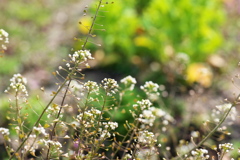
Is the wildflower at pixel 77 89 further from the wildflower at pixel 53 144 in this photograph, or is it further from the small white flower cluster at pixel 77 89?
the wildflower at pixel 53 144

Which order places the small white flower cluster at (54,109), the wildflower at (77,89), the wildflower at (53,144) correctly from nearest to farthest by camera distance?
the wildflower at (53,144)
the small white flower cluster at (54,109)
the wildflower at (77,89)

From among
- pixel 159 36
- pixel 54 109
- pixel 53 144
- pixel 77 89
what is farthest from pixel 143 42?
pixel 53 144

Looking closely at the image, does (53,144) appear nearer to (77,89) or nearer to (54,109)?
(54,109)

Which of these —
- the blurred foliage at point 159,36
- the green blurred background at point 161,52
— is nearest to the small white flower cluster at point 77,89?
the green blurred background at point 161,52

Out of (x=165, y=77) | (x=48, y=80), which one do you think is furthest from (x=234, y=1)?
(x=48, y=80)

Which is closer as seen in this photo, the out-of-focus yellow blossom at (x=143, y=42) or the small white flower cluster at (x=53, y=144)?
the small white flower cluster at (x=53, y=144)

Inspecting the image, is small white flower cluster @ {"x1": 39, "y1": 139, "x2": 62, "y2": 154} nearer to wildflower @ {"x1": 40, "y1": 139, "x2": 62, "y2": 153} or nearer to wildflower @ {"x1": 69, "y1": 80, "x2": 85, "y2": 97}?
wildflower @ {"x1": 40, "y1": 139, "x2": 62, "y2": 153}

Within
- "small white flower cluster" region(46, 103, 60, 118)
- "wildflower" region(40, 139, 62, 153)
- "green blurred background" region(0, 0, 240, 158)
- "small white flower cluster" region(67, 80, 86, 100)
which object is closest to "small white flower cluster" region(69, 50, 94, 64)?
"small white flower cluster" region(67, 80, 86, 100)
